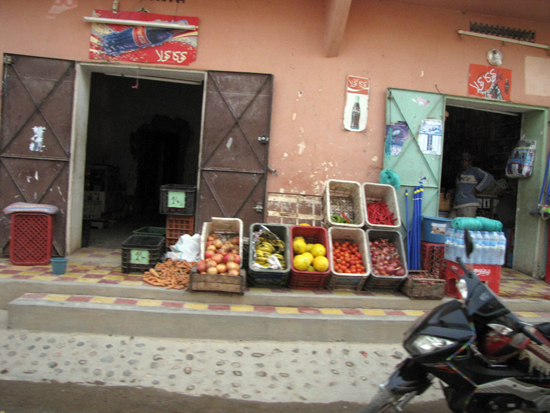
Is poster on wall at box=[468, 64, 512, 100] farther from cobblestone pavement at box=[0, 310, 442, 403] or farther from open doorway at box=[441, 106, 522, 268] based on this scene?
cobblestone pavement at box=[0, 310, 442, 403]

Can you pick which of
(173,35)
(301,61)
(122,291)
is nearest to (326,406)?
(122,291)

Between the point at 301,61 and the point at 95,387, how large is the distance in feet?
16.4

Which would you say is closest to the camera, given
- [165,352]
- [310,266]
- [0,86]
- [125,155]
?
[165,352]

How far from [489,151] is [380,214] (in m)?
4.26

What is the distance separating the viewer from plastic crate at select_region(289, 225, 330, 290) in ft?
15.7

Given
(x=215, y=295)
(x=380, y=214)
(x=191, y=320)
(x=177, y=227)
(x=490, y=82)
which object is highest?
(x=490, y=82)

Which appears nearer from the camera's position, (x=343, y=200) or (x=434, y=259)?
(x=434, y=259)

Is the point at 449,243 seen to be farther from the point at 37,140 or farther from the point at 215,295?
the point at 37,140

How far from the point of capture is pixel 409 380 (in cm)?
250

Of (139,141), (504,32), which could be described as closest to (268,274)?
(504,32)

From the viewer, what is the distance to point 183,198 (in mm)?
5668

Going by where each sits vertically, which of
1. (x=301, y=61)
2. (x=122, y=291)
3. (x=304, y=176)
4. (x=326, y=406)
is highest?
(x=301, y=61)

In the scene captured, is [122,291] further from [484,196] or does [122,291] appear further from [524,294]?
[484,196]

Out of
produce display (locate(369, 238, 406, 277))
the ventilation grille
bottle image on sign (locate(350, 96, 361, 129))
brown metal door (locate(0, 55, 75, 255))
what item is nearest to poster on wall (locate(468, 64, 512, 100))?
the ventilation grille
